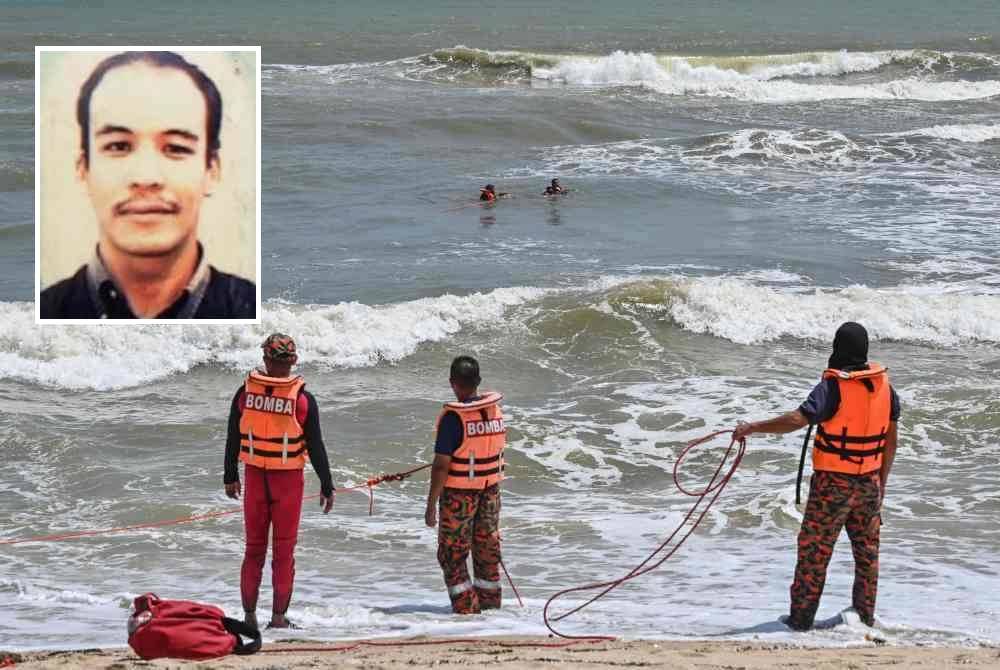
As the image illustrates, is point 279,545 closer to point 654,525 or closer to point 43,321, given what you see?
point 654,525

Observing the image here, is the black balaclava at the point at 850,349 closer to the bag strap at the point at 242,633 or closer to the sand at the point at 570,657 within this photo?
the sand at the point at 570,657

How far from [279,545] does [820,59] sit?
46.3 metres

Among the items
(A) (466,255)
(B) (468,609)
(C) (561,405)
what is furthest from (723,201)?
(B) (468,609)

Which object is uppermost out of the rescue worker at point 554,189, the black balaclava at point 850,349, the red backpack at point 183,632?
the rescue worker at point 554,189

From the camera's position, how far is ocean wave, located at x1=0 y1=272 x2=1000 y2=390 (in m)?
14.4

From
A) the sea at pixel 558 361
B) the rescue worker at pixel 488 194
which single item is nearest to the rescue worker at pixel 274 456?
the sea at pixel 558 361

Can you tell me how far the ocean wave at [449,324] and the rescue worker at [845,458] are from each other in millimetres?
8333

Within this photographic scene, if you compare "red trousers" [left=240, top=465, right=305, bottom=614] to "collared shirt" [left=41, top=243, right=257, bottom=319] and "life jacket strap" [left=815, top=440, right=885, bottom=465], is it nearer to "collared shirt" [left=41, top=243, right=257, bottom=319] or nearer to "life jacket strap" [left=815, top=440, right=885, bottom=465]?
"collared shirt" [left=41, top=243, right=257, bottom=319]

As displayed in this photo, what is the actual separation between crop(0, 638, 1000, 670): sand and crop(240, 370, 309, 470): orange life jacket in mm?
889


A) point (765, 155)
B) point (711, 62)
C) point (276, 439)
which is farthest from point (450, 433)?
point (711, 62)

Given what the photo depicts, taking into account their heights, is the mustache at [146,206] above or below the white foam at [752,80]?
below

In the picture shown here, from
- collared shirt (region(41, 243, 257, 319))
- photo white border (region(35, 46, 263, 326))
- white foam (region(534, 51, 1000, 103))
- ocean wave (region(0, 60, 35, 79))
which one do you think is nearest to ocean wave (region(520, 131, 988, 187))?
white foam (region(534, 51, 1000, 103))

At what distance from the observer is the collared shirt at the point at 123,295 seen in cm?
912

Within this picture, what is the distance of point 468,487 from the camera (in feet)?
23.6
